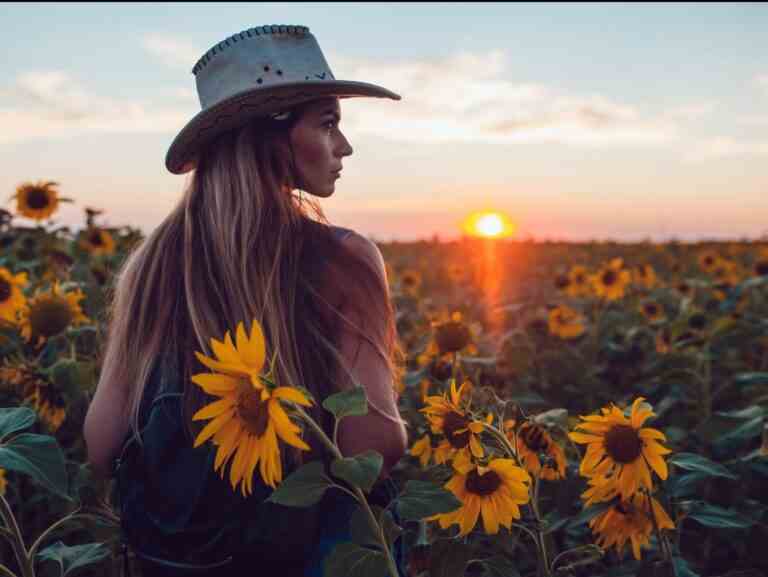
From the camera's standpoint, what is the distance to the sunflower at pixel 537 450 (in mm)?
1714

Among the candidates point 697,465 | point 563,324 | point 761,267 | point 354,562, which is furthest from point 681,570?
point 761,267

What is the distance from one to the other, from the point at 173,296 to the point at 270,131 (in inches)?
16.8

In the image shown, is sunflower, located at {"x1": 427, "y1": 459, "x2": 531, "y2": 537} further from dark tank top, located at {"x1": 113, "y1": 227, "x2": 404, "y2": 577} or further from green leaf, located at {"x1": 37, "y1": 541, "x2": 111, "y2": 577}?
green leaf, located at {"x1": 37, "y1": 541, "x2": 111, "y2": 577}

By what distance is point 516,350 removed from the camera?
13.9 ft

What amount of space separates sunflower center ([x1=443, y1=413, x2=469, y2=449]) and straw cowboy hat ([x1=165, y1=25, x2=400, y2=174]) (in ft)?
2.53

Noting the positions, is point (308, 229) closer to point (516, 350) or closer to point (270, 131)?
point (270, 131)

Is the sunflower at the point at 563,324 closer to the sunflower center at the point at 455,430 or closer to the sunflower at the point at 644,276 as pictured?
the sunflower at the point at 644,276

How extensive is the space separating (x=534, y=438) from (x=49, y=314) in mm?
1753

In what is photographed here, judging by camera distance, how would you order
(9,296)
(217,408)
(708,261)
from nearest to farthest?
(217,408), (9,296), (708,261)

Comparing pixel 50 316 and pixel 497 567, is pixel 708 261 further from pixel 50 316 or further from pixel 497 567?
pixel 497 567

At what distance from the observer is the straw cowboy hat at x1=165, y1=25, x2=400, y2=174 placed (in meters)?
1.82

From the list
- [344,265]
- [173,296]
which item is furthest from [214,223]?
[344,265]

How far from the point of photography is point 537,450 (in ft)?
5.68

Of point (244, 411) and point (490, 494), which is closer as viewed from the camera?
point (244, 411)
